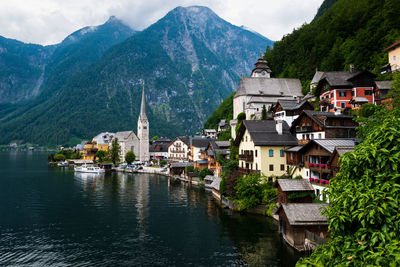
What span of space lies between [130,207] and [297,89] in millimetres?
71377

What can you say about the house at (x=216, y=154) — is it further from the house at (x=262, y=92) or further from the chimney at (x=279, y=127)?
the chimney at (x=279, y=127)

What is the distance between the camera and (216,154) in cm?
8050

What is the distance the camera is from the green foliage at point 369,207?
10.3 metres

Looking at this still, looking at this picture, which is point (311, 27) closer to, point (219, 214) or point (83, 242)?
point (219, 214)

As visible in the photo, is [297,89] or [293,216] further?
[297,89]

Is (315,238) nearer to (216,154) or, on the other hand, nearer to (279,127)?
(279,127)

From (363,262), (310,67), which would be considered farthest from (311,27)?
(363,262)

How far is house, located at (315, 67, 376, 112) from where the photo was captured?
62.2 metres

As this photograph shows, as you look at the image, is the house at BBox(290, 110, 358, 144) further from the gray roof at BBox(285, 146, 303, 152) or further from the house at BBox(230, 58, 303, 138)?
the house at BBox(230, 58, 303, 138)

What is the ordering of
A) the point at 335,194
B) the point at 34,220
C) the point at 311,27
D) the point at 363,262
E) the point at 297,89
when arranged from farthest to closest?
the point at 311,27 < the point at 297,89 < the point at 34,220 < the point at 335,194 < the point at 363,262

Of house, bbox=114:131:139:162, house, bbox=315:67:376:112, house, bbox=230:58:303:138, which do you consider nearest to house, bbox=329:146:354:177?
house, bbox=315:67:376:112

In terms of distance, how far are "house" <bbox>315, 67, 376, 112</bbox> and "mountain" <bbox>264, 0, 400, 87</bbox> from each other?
879cm

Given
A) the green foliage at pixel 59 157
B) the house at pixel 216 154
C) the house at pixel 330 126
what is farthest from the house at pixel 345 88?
the green foliage at pixel 59 157

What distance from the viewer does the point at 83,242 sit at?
35.5 m
